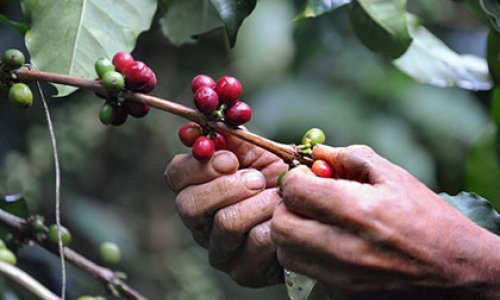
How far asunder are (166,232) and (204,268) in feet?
0.97

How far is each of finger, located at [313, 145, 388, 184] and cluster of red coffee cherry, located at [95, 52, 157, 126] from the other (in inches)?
11.4

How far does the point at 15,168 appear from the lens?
8.46ft

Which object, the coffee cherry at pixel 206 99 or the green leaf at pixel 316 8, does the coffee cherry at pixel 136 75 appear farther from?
the green leaf at pixel 316 8

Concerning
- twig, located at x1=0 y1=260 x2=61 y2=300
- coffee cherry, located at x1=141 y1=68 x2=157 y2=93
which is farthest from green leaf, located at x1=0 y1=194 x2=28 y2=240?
twig, located at x1=0 y1=260 x2=61 y2=300

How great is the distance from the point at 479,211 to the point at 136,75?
67cm

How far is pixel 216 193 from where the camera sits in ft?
4.01

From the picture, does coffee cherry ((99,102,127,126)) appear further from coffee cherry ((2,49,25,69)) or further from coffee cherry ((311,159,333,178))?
coffee cherry ((311,159,333,178))

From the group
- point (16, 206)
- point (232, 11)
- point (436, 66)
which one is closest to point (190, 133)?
point (232, 11)

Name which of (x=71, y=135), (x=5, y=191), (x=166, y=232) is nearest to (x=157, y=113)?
(x=166, y=232)

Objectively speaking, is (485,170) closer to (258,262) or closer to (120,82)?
(258,262)

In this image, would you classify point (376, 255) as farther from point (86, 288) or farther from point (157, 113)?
point (157, 113)

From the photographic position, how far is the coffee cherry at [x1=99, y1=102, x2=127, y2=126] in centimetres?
116

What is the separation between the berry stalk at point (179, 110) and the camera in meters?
1.14

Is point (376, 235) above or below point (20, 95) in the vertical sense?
below
